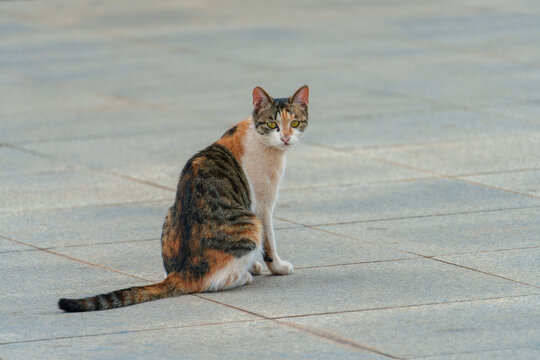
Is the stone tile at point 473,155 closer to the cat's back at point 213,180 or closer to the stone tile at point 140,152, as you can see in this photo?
the stone tile at point 140,152

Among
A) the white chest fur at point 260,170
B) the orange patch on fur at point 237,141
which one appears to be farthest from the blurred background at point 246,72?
the white chest fur at point 260,170

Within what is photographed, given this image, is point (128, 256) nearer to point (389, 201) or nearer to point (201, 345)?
point (201, 345)

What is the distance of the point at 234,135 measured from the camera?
25.4ft

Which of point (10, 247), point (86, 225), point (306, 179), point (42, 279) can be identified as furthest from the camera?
point (306, 179)

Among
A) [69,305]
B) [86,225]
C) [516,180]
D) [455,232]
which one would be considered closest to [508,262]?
[455,232]

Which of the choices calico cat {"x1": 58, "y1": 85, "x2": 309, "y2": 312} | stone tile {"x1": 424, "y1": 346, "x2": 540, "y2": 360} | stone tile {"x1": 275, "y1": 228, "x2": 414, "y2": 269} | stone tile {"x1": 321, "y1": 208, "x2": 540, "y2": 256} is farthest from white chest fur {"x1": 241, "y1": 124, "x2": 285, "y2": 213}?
stone tile {"x1": 424, "y1": 346, "x2": 540, "y2": 360}

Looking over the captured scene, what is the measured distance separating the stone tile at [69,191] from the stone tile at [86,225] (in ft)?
0.72

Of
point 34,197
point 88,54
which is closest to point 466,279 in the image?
point 34,197

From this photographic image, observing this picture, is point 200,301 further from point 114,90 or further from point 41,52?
point 41,52

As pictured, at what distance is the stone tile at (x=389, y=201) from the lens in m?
9.21

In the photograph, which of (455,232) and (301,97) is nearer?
(301,97)

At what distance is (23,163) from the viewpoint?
37.1 feet

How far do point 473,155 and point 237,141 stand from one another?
161 inches

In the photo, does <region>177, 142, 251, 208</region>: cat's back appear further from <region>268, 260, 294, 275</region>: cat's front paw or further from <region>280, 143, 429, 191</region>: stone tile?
<region>280, 143, 429, 191</region>: stone tile
